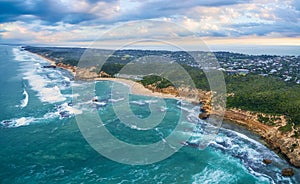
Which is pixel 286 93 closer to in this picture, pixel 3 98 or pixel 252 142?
pixel 252 142

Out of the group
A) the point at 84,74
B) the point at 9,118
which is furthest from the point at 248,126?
the point at 84,74

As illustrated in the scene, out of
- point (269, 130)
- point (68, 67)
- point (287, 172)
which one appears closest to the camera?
point (287, 172)

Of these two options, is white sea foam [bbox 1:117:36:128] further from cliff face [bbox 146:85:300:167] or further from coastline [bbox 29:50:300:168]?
cliff face [bbox 146:85:300:167]

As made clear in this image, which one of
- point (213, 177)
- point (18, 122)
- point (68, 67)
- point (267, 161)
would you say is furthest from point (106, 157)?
point (68, 67)

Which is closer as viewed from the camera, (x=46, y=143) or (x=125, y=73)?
(x=46, y=143)

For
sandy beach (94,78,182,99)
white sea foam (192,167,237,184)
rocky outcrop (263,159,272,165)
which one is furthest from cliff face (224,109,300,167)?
sandy beach (94,78,182,99)

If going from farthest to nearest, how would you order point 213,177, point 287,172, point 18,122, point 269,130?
point 18,122 → point 269,130 → point 287,172 → point 213,177

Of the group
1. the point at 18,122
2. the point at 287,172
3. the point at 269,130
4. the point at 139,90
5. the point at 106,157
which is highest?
the point at 139,90

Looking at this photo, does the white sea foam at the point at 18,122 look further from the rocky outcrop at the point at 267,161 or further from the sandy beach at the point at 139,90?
the rocky outcrop at the point at 267,161

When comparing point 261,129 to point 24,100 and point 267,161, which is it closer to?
point 267,161
